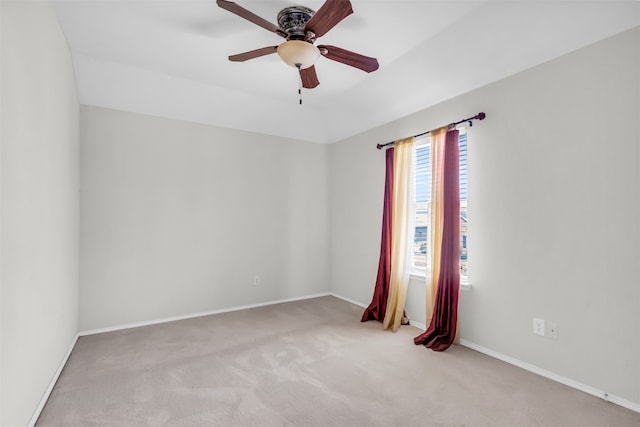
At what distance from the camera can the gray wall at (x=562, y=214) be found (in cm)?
201

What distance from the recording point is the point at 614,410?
1.93 meters

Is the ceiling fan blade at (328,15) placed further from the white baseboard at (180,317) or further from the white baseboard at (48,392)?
the white baseboard at (180,317)

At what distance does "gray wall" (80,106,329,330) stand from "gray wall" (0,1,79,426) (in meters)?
0.71

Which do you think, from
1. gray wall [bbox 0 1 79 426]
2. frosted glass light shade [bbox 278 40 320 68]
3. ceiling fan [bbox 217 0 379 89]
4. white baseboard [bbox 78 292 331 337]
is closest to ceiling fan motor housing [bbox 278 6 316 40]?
ceiling fan [bbox 217 0 379 89]

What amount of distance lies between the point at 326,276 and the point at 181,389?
9.70ft

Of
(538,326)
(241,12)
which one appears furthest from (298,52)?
(538,326)

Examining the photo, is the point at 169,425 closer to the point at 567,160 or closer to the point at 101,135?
the point at 101,135

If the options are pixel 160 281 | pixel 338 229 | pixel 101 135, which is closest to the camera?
pixel 101 135

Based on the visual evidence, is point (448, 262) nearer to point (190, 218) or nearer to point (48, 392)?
point (190, 218)

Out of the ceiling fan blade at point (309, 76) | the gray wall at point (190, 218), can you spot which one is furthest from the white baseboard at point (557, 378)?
the ceiling fan blade at point (309, 76)

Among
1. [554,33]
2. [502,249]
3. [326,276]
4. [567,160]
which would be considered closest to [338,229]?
[326,276]

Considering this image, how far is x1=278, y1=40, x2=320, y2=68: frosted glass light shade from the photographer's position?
6.77 feet

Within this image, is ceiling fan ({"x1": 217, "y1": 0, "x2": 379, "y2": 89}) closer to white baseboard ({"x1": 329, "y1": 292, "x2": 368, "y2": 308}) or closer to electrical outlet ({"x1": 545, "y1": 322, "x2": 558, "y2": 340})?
electrical outlet ({"x1": 545, "y1": 322, "x2": 558, "y2": 340})

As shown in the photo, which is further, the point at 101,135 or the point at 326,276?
the point at 326,276
